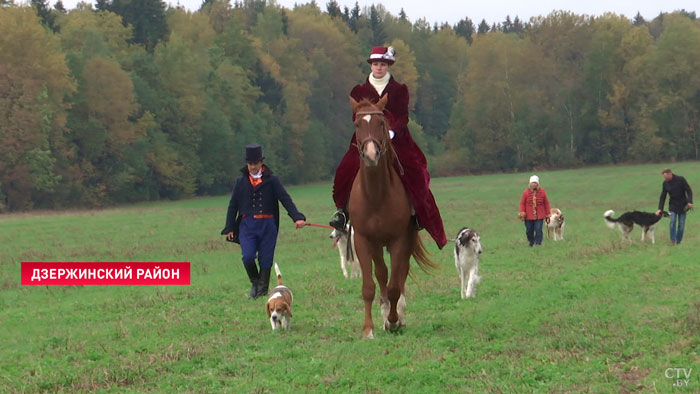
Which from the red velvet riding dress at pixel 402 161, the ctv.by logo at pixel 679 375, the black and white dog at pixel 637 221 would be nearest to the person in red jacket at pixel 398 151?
the red velvet riding dress at pixel 402 161

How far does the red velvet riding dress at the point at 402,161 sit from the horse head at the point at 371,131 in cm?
61

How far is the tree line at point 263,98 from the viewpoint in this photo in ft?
208

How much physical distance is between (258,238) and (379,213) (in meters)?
3.82

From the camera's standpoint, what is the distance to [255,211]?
13.2 m

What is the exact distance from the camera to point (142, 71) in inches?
3014

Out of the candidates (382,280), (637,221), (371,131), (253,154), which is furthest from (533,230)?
(371,131)

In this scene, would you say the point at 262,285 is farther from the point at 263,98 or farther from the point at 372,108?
the point at 263,98

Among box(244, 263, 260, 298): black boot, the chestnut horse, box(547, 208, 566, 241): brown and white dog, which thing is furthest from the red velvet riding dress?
box(547, 208, 566, 241): brown and white dog

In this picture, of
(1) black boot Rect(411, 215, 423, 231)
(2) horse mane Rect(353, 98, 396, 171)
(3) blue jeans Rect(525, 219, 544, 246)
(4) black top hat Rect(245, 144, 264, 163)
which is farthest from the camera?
(3) blue jeans Rect(525, 219, 544, 246)

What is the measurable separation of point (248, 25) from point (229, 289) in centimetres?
10821

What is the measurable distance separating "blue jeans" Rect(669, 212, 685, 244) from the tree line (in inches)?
1903

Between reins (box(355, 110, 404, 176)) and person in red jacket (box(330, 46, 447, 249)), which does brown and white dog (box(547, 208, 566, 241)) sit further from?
reins (box(355, 110, 404, 176))

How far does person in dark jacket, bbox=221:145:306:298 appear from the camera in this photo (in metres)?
13.2

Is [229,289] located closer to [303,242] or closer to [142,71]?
[303,242]
